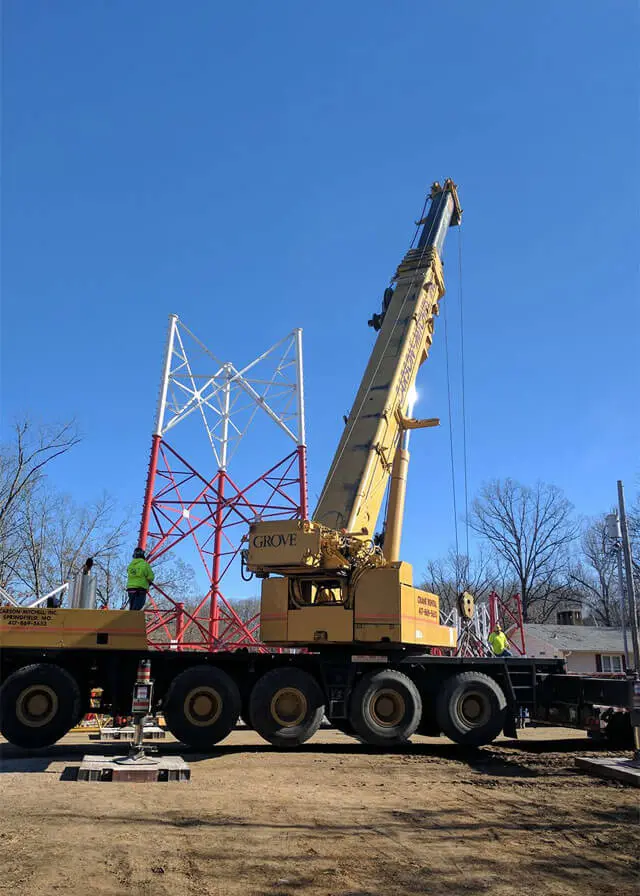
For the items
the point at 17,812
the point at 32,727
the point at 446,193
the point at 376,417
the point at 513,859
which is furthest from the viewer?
the point at 446,193

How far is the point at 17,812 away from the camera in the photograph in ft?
23.5

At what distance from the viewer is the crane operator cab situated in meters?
11.8

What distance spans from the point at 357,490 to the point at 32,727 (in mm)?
6560

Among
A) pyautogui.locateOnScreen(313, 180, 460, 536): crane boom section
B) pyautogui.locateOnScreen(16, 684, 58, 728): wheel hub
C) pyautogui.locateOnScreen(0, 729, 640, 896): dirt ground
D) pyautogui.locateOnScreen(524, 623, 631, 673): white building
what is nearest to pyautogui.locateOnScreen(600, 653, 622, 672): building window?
pyautogui.locateOnScreen(524, 623, 631, 673): white building

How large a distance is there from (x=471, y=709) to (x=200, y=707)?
4.68 metres

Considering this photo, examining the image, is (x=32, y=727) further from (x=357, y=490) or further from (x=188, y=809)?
(x=357, y=490)

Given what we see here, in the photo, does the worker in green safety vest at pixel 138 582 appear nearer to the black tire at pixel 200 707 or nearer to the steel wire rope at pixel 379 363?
the black tire at pixel 200 707

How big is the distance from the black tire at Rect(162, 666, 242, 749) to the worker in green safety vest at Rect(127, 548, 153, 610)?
169 centimetres

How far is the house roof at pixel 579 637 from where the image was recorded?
39.2 metres

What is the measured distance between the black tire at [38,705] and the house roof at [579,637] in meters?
32.8

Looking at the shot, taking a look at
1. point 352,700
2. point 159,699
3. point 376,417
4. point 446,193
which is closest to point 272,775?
point 352,700

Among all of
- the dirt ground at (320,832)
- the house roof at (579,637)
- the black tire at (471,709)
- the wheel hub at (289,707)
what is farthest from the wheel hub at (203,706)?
the house roof at (579,637)

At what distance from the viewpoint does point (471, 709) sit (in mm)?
12484

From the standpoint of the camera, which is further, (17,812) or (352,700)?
(352,700)
